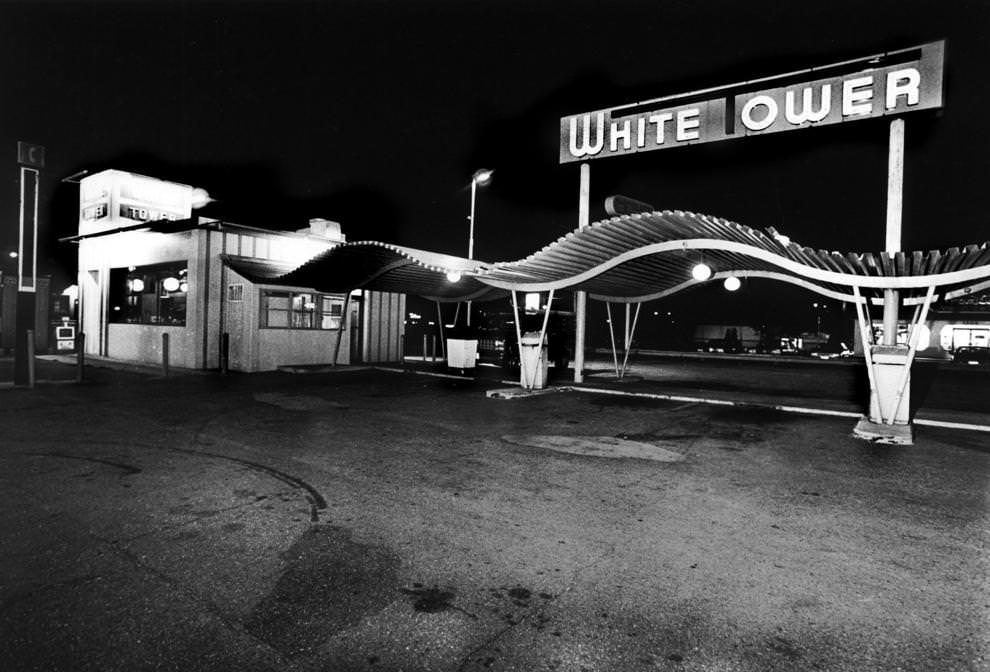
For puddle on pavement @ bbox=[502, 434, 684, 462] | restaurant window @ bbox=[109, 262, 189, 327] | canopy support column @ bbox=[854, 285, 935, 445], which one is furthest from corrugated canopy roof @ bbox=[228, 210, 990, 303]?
puddle on pavement @ bbox=[502, 434, 684, 462]

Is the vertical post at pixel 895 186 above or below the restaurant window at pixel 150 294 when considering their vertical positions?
above

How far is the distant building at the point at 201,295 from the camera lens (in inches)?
730

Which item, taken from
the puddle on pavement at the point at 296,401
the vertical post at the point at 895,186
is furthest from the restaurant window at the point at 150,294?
the vertical post at the point at 895,186

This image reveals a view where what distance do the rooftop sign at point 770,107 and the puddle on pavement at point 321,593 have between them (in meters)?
12.5

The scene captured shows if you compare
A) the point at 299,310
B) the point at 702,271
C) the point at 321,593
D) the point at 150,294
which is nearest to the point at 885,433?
the point at 702,271

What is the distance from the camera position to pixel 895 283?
9.22 metres

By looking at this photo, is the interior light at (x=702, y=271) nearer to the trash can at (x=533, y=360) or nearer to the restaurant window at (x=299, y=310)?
the trash can at (x=533, y=360)

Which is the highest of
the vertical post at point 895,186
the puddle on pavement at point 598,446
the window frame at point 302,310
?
the vertical post at point 895,186

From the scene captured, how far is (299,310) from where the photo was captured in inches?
799

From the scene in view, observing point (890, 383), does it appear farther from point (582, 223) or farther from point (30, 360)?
point (30, 360)

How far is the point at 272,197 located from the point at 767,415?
151ft

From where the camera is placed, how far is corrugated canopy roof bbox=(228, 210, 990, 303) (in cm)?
938

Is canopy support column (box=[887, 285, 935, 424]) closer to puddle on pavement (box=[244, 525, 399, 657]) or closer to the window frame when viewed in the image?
puddle on pavement (box=[244, 525, 399, 657])

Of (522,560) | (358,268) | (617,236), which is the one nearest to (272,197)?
(358,268)
